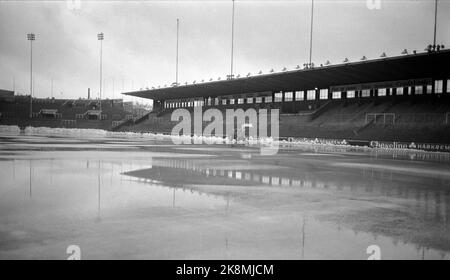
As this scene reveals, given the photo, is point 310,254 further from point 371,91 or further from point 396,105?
point 371,91

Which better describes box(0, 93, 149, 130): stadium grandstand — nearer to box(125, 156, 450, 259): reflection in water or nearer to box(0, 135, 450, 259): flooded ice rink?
box(125, 156, 450, 259): reflection in water

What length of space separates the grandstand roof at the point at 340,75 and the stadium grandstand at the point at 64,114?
19666mm

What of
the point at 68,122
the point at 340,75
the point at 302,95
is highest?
the point at 340,75

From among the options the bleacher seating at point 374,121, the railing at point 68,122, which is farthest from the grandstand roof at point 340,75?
the railing at point 68,122

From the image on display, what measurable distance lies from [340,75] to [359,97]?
198 inches

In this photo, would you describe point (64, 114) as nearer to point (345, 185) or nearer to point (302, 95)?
point (302, 95)

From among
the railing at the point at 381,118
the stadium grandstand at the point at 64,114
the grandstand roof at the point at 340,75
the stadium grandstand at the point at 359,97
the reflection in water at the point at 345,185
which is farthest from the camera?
the stadium grandstand at the point at 64,114

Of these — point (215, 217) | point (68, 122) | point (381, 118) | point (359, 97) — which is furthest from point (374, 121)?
point (68, 122)

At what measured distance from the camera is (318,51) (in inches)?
2501

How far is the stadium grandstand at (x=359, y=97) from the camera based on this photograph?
1556 inches

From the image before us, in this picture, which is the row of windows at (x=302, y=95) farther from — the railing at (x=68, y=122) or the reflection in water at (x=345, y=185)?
the reflection in water at (x=345, y=185)

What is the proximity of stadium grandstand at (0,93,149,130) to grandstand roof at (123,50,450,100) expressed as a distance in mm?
19666

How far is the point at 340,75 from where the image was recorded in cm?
4956

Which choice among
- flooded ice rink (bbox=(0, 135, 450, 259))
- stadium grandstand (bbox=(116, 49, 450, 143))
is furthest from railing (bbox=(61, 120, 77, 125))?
flooded ice rink (bbox=(0, 135, 450, 259))
